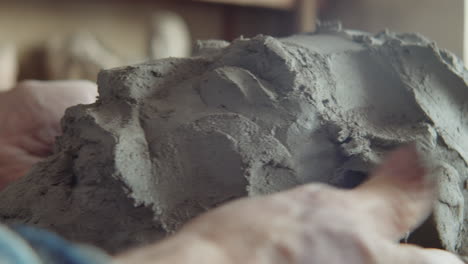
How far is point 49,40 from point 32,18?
0.31ft

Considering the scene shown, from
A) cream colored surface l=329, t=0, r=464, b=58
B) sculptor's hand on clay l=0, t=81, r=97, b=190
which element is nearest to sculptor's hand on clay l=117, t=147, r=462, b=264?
sculptor's hand on clay l=0, t=81, r=97, b=190

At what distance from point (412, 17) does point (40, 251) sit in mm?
1557

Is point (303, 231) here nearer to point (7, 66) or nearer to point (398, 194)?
point (398, 194)

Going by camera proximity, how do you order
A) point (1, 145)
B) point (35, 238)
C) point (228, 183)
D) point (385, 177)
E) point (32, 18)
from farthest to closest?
1. point (32, 18)
2. point (1, 145)
3. point (228, 183)
4. point (385, 177)
5. point (35, 238)

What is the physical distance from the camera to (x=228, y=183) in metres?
0.56

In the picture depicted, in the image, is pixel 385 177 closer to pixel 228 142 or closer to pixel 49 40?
pixel 228 142

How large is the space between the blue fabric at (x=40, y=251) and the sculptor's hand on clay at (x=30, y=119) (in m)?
0.69

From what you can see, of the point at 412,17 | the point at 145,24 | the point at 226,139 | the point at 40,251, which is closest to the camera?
the point at 40,251

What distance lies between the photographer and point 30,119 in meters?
1.05

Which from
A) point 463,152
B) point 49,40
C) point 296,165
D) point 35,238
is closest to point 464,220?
point 463,152

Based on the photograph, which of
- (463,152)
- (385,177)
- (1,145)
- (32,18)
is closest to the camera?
(385,177)

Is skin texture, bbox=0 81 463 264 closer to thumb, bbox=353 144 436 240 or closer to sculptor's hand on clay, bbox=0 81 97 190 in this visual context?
thumb, bbox=353 144 436 240

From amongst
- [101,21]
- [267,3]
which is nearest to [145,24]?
[101,21]

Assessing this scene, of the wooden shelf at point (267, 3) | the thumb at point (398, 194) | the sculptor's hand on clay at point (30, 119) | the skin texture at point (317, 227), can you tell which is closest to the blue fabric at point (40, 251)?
the skin texture at point (317, 227)
